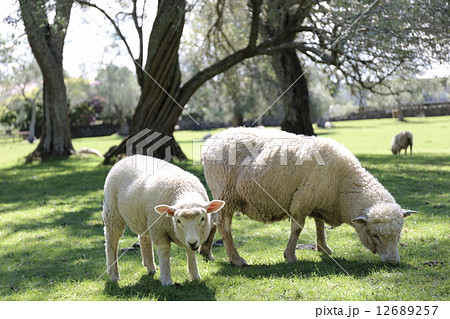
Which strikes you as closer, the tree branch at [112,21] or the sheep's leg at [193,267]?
the sheep's leg at [193,267]

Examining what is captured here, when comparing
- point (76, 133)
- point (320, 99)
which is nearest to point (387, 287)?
point (320, 99)

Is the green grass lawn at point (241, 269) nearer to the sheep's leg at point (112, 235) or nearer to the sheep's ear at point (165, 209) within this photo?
the sheep's leg at point (112, 235)

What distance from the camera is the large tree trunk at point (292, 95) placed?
20.0m

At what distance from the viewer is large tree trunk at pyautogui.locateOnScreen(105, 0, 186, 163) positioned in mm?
16562

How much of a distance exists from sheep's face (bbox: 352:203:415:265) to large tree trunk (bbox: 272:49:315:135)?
13929mm

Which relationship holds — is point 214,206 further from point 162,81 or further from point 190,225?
point 162,81

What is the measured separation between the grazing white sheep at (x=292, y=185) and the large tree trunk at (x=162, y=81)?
32.8ft

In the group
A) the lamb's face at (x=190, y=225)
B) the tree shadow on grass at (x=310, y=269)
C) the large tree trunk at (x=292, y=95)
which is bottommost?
the tree shadow on grass at (x=310, y=269)

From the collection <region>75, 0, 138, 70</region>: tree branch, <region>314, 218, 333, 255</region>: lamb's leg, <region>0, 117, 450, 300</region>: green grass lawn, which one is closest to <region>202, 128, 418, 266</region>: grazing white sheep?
<region>314, 218, 333, 255</region>: lamb's leg

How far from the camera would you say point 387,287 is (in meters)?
5.03

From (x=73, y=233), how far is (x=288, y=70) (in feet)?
45.7

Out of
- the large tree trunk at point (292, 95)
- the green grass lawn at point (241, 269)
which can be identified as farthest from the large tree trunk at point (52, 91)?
the green grass lawn at point (241, 269)

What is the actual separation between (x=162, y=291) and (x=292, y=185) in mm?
2457

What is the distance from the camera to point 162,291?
5277 mm
